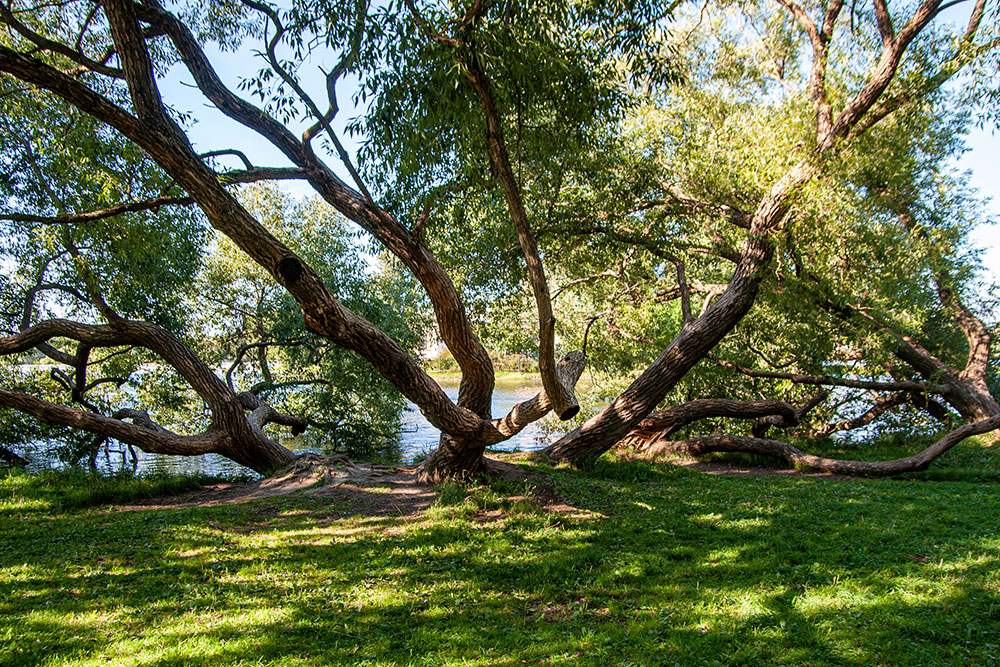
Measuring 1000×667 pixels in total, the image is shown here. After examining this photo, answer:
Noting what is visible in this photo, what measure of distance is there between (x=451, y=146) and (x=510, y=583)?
161 inches

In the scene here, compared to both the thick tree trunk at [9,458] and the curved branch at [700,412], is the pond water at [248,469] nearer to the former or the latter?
the thick tree trunk at [9,458]

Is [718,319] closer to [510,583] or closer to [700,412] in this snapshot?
[700,412]

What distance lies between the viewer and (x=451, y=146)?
5.77m

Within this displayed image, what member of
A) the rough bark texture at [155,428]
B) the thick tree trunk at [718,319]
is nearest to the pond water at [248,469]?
the rough bark texture at [155,428]

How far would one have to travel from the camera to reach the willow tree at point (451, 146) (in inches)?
184

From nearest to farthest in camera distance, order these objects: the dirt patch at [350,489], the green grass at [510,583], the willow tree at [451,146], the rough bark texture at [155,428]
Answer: the green grass at [510,583] → the willow tree at [451,146] → the dirt patch at [350,489] → the rough bark texture at [155,428]

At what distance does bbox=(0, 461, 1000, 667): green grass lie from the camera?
308 centimetres

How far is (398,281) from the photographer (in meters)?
13.8

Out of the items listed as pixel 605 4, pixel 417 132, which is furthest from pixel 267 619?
pixel 605 4

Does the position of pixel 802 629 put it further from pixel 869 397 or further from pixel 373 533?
pixel 869 397

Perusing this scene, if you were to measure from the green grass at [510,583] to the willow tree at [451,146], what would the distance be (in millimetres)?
1751

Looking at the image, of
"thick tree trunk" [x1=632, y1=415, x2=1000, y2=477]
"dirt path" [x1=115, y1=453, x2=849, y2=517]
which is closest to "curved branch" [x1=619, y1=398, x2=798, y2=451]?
"thick tree trunk" [x1=632, y1=415, x2=1000, y2=477]

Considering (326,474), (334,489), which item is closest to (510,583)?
(334,489)

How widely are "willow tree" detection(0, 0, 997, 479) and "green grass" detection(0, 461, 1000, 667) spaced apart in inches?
68.9
